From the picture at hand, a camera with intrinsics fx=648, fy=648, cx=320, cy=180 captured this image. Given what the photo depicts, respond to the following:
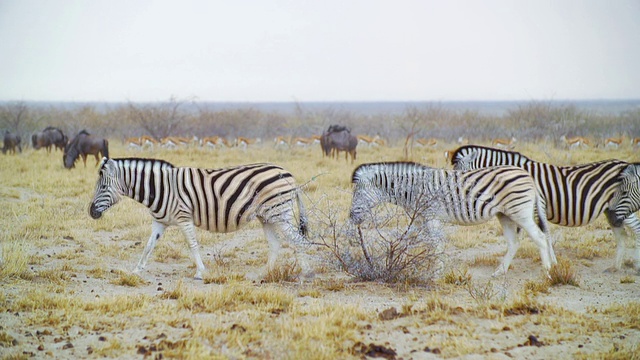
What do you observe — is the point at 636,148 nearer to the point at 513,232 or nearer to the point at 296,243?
the point at 513,232

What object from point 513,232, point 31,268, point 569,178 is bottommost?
point 31,268

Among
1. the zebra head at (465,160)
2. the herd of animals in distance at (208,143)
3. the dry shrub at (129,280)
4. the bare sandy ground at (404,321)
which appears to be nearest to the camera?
the bare sandy ground at (404,321)

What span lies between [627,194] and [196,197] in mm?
4983

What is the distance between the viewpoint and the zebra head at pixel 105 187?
724cm

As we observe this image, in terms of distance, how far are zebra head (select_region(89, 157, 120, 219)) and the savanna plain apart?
0.70 metres

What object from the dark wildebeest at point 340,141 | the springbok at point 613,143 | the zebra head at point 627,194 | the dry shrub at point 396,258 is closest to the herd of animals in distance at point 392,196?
the zebra head at point 627,194

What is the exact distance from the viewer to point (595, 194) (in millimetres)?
7680

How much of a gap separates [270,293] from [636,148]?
1851 cm

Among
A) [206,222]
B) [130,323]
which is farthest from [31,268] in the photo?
[130,323]

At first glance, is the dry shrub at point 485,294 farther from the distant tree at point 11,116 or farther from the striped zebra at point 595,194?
the distant tree at point 11,116

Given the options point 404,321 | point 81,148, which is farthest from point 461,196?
point 81,148

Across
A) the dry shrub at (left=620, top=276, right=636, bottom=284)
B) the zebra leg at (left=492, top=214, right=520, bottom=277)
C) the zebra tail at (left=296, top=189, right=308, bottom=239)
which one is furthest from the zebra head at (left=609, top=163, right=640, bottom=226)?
the zebra tail at (left=296, top=189, right=308, bottom=239)

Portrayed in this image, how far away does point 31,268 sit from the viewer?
7.12 metres

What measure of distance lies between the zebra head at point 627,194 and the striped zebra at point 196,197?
12.2 ft
